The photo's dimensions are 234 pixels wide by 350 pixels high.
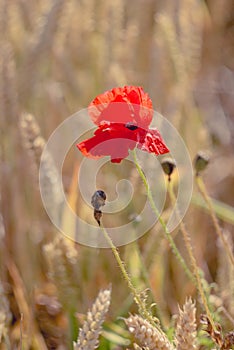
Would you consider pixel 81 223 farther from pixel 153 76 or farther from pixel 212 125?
pixel 212 125

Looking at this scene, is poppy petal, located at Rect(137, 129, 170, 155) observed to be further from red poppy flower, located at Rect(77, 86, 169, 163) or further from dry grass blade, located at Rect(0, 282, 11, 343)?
dry grass blade, located at Rect(0, 282, 11, 343)

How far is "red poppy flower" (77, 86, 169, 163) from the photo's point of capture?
23.3 inches

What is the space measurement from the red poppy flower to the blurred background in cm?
17

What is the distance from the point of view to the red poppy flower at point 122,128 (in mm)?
591

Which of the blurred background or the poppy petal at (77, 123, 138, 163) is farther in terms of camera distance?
the blurred background

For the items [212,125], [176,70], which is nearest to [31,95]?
[176,70]

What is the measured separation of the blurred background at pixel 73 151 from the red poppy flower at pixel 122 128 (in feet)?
0.55

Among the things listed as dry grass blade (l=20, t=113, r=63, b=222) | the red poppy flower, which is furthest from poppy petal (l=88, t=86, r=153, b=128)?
dry grass blade (l=20, t=113, r=63, b=222)

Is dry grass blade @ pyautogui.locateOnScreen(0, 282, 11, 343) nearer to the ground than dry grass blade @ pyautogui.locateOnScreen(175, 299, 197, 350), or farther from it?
farther from it

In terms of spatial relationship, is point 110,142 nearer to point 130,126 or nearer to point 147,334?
point 130,126

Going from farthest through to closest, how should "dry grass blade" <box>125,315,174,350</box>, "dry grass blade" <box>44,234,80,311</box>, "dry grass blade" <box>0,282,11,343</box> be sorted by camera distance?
"dry grass blade" <box>44,234,80,311</box>
"dry grass blade" <box>0,282,11,343</box>
"dry grass blade" <box>125,315,174,350</box>

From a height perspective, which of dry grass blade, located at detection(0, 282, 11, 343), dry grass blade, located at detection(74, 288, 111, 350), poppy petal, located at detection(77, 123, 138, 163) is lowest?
dry grass blade, located at detection(74, 288, 111, 350)

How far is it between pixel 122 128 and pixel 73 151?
627mm

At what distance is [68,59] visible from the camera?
1229 mm
